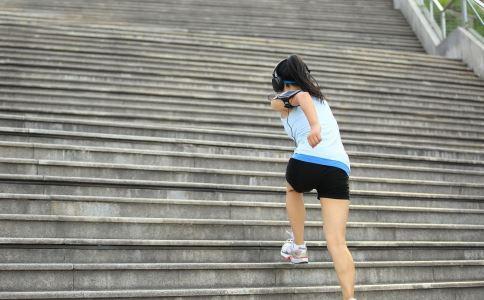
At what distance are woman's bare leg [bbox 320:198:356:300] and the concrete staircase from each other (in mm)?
591

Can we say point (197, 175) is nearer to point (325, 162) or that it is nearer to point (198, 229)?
point (198, 229)

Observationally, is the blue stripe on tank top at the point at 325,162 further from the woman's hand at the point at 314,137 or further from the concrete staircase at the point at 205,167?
the concrete staircase at the point at 205,167

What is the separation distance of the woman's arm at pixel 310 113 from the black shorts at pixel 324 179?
223 millimetres

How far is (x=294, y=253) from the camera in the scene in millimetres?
4430

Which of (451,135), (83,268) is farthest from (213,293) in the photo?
(451,135)

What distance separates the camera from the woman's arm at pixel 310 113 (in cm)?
376

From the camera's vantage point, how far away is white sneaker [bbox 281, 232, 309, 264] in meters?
4.41

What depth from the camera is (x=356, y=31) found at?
12.4 meters

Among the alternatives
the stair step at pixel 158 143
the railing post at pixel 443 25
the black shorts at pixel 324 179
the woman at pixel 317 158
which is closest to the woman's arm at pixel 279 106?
the woman at pixel 317 158

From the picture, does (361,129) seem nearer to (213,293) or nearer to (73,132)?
(73,132)

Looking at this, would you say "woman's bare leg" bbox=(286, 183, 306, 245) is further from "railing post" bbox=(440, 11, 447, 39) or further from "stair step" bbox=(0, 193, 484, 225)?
"railing post" bbox=(440, 11, 447, 39)

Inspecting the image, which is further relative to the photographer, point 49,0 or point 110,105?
point 49,0

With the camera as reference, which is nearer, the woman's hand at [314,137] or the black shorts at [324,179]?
the woman's hand at [314,137]

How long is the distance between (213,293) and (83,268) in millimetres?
772
